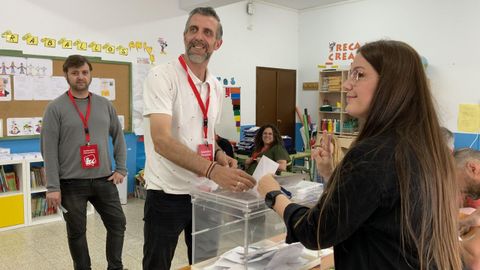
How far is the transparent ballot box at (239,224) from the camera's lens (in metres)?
1.48

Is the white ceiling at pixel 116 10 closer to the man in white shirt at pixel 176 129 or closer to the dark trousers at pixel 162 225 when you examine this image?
the man in white shirt at pixel 176 129

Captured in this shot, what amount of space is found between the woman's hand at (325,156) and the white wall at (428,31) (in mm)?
4028

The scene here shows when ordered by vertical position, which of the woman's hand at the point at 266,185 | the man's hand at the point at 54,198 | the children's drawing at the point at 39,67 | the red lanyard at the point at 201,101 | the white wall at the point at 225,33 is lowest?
the man's hand at the point at 54,198

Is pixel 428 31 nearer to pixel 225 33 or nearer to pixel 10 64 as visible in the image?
pixel 225 33

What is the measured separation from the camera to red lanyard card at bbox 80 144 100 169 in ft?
9.12

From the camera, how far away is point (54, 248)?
11.9 ft

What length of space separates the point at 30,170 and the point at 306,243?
418cm

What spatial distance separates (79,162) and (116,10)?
312 cm

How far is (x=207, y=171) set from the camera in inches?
62.1

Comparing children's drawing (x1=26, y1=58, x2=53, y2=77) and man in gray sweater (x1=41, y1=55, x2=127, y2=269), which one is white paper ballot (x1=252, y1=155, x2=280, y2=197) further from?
children's drawing (x1=26, y1=58, x2=53, y2=77)

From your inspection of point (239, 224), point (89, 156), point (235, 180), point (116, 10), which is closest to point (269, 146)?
point (89, 156)

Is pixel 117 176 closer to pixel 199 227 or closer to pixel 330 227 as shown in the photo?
pixel 199 227

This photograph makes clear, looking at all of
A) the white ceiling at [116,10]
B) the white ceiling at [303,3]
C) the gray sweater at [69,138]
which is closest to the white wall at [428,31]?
the white ceiling at [303,3]

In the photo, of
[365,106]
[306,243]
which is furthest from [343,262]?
[365,106]
